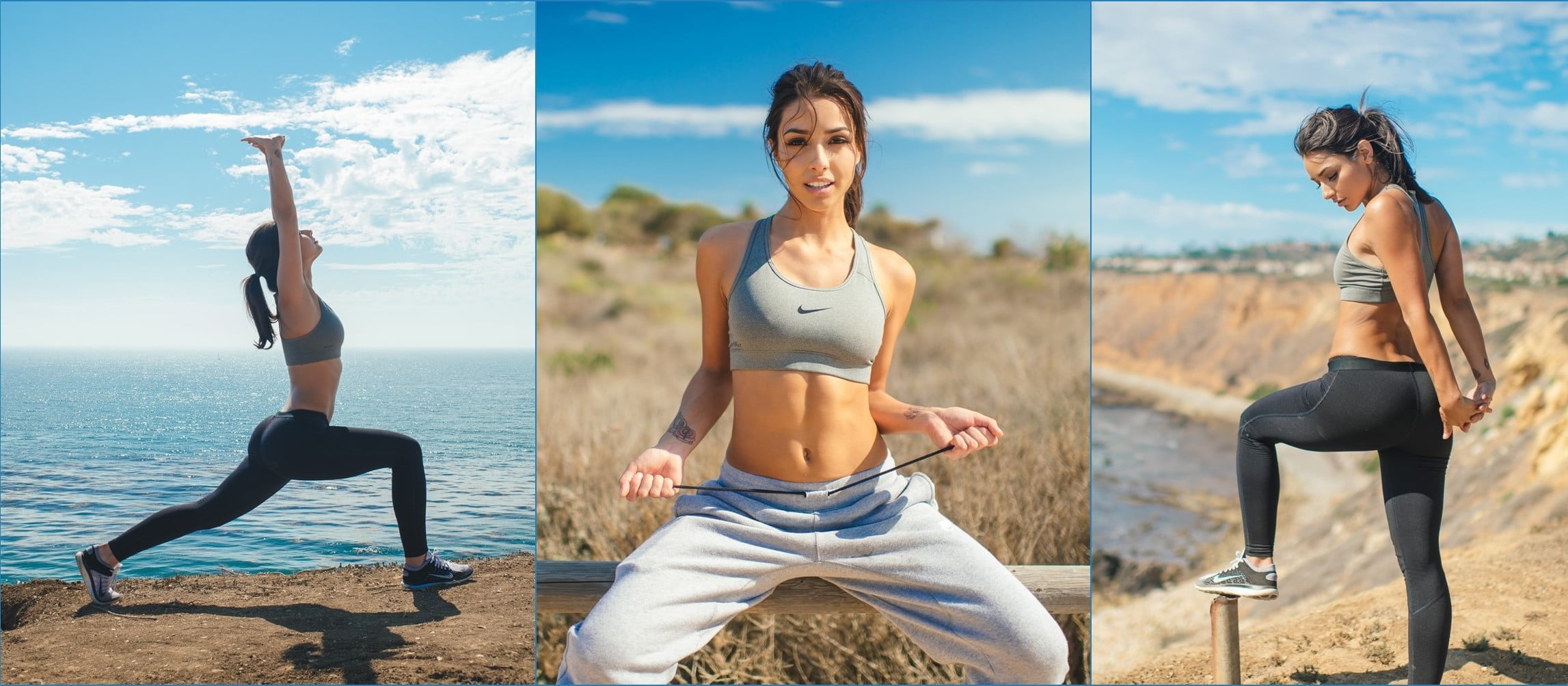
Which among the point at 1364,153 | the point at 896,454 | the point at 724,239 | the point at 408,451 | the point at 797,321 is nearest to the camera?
the point at 797,321

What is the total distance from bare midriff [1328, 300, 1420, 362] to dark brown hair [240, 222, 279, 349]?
126 inches

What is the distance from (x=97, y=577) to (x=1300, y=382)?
775cm

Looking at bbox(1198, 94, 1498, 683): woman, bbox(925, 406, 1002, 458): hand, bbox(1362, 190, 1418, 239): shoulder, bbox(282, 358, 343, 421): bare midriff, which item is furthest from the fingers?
bbox(282, 358, 343, 421): bare midriff

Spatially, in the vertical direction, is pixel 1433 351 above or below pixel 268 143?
below

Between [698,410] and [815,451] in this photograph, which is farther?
[698,410]

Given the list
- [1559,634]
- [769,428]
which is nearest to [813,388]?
[769,428]

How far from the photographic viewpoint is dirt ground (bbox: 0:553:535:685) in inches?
133

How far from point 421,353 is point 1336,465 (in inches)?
391

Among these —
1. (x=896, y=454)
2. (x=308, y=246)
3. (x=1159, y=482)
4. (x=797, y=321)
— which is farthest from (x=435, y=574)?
(x=1159, y=482)

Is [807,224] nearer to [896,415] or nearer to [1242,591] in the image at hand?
[896,415]

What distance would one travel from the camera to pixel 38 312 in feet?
11.9

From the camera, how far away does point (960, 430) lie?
2637 millimetres

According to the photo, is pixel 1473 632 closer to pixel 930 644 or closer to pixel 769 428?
pixel 930 644

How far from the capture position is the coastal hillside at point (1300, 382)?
583 centimetres
